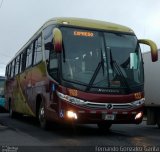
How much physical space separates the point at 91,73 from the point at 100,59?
60cm

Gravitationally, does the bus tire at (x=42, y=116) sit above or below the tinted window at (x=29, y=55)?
below

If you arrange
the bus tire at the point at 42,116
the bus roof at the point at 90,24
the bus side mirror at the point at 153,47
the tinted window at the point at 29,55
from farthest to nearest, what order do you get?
the tinted window at the point at 29,55, the bus tire at the point at 42,116, the bus side mirror at the point at 153,47, the bus roof at the point at 90,24

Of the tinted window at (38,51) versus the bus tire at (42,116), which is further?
the tinted window at (38,51)

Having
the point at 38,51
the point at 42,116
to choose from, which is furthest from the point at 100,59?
the point at 38,51

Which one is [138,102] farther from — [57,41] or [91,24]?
[57,41]

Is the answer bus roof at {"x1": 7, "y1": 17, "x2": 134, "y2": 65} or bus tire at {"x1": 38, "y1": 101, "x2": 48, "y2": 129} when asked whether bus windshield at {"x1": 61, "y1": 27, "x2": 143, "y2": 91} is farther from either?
bus tire at {"x1": 38, "y1": 101, "x2": 48, "y2": 129}

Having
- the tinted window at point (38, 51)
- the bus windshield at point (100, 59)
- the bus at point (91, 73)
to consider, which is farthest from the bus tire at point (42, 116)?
the bus windshield at point (100, 59)

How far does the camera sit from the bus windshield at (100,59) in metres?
13.6

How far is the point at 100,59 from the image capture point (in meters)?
14.0

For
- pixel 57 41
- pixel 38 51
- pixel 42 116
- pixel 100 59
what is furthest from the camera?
pixel 38 51

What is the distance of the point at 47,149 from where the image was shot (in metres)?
10.7

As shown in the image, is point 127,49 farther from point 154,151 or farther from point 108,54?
point 154,151

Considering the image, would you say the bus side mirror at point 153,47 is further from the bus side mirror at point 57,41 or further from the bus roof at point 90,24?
the bus side mirror at point 57,41

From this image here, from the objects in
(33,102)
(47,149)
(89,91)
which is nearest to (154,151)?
(47,149)
